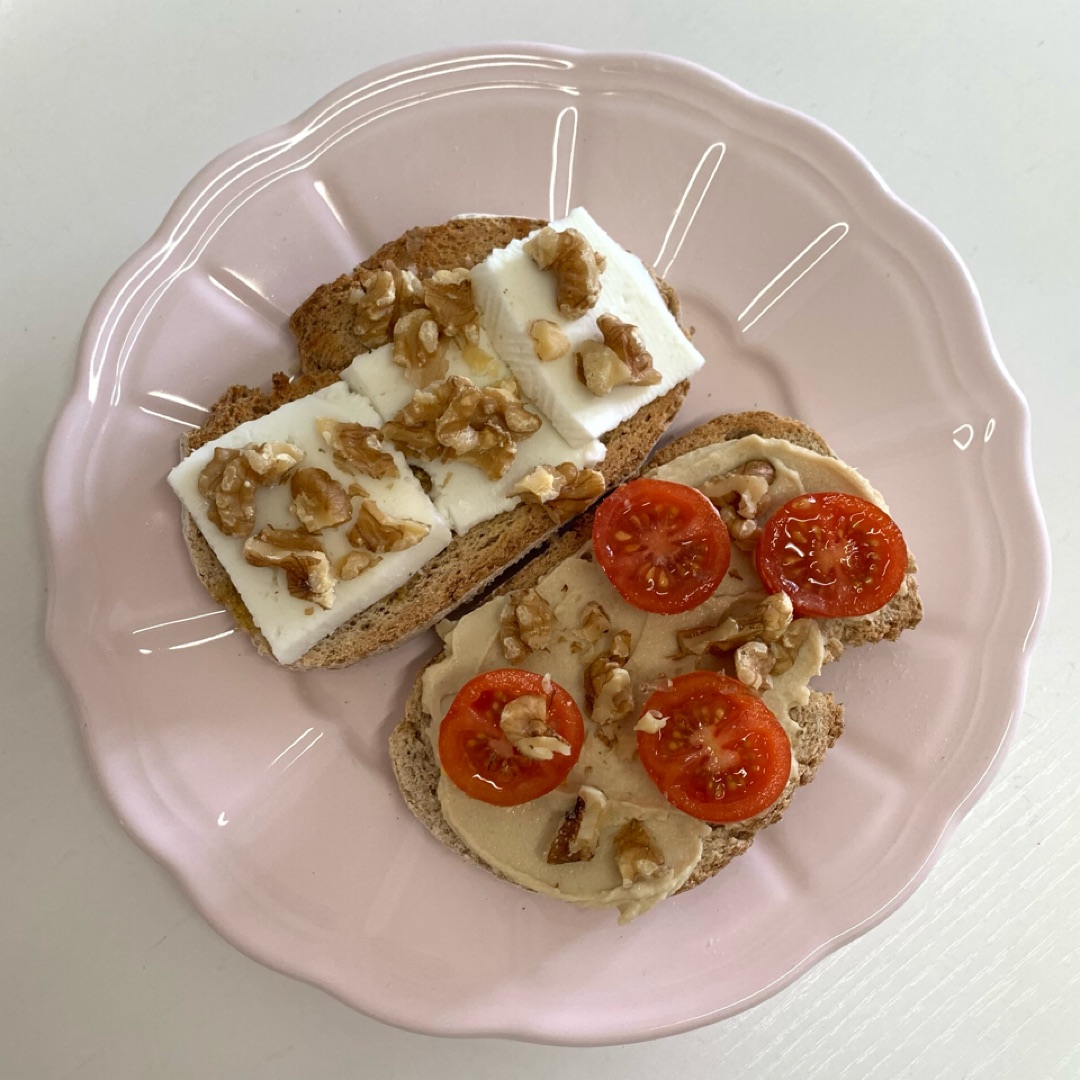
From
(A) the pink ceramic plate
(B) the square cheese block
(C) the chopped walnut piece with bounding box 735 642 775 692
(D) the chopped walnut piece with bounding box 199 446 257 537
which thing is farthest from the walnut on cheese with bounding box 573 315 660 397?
(D) the chopped walnut piece with bounding box 199 446 257 537

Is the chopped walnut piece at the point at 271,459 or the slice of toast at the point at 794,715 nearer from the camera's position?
the chopped walnut piece at the point at 271,459

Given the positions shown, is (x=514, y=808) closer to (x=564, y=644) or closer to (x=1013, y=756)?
(x=564, y=644)

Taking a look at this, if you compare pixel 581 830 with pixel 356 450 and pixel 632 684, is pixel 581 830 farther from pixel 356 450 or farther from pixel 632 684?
pixel 356 450

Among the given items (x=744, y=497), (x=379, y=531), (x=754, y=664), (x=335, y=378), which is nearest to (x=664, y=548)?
(x=744, y=497)

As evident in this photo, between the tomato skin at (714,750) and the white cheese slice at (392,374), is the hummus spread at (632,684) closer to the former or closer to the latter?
the tomato skin at (714,750)

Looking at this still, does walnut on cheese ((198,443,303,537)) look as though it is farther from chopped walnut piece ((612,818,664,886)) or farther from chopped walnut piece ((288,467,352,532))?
chopped walnut piece ((612,818,664,886))

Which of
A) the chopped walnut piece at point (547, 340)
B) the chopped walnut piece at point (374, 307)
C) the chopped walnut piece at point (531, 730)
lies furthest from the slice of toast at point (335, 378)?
the chopped walnut piece at point (531, 730)
